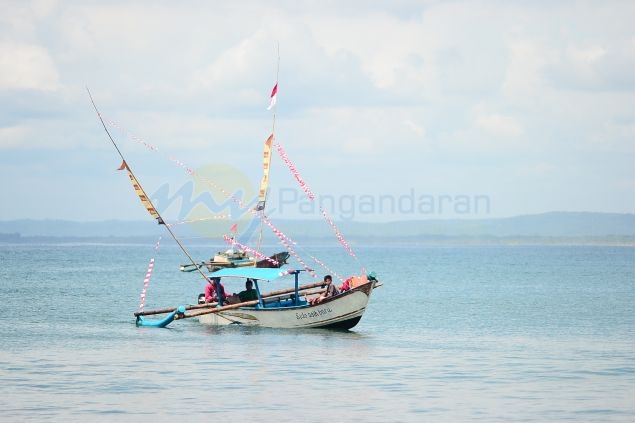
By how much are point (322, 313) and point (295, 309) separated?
1159 mm

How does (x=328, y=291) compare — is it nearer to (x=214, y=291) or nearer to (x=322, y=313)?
(x=322, y=313)

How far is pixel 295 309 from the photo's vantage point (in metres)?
45.3

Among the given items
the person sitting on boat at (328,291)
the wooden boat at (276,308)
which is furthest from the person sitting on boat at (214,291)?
the person sitting on boat at (328,291)

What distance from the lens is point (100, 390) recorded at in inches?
1205

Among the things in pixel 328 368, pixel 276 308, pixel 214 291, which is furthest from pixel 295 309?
pixel 328 368

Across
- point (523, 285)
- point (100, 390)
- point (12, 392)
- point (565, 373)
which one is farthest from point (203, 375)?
point (523, 285)

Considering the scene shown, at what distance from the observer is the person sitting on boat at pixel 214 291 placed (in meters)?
48.7

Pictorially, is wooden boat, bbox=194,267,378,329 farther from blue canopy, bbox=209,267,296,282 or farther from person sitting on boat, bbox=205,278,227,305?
person sitting on boat, bbox=205,278,227,305

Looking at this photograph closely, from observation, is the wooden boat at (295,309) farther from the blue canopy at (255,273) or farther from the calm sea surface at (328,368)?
the calm sea surface at (328,368)

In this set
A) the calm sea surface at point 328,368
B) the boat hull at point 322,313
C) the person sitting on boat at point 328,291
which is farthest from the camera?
the person sitting on boat at point 328,291

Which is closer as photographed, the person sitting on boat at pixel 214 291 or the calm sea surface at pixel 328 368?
the calm sea surface at pixel 328 368

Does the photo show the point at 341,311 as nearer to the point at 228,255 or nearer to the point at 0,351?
the point at 0,351

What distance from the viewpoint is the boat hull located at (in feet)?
146

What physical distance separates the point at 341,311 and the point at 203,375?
12160mm
